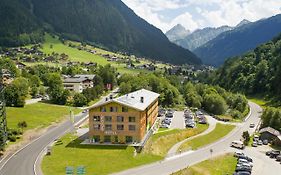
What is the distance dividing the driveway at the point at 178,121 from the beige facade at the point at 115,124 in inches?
702

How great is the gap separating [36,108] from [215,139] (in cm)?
5953

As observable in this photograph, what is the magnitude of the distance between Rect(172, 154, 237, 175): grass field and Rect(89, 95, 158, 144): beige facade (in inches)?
701

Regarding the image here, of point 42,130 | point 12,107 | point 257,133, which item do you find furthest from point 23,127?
point 257,133

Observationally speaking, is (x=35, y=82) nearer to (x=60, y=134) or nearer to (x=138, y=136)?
(x=60, y=134)

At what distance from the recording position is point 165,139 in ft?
297

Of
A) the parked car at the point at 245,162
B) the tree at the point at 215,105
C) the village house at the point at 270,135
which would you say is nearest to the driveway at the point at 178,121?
the tree at the point at 215,105

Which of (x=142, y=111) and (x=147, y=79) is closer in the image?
(x=142, y=111)

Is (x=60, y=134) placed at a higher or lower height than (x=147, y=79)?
lower

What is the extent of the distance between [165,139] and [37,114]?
43980mm

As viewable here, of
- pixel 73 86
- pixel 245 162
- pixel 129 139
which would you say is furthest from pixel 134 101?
pixel 73 86

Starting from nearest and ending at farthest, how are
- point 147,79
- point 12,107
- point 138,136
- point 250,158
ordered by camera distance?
point 250,158
point 138,136
point 12,107
point 147,79

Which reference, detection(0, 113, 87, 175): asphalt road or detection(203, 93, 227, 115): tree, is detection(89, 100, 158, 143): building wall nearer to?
detection(0, 113, 87, 175): asphalt road

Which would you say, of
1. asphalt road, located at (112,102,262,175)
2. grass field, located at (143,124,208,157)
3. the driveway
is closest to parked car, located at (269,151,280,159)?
asphalt road, located at (112,102,262,175)

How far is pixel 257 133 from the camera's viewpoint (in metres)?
106
